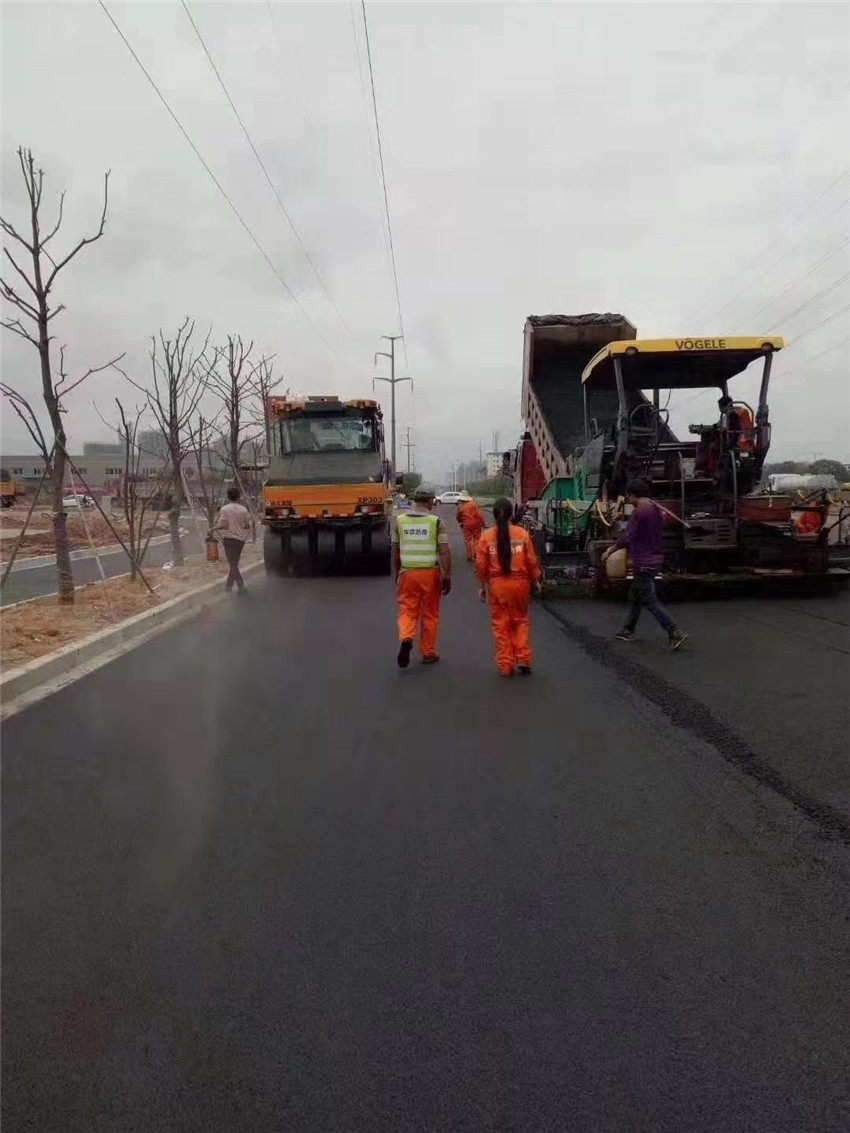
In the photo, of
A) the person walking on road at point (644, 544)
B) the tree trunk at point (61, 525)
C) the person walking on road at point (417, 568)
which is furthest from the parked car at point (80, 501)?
the person walking on road at point (644, 544)

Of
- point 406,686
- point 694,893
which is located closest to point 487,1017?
point 694,893

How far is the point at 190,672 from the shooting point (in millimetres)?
8453

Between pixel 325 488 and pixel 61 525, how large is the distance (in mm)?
6303

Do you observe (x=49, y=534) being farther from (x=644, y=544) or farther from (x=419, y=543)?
(x=644, y=544)

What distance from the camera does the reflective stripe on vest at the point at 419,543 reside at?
27.2 feet

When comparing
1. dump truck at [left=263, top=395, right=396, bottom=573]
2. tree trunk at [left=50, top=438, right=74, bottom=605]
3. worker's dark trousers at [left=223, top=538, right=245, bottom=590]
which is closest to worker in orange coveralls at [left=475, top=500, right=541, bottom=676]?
tree trunk at [left=50, top=438, right=74, bottom=605]

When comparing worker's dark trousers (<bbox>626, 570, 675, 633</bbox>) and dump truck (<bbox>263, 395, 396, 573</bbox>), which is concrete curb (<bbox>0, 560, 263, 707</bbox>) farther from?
worker's dark trousers (<bbox>626, 570, 675, 633</bbox>)

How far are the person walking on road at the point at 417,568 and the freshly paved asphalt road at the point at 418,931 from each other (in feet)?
6.67

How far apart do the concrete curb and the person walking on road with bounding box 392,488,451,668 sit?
3036mm

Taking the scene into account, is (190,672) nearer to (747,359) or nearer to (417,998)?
(417,998)

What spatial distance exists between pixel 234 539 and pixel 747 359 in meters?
7.95

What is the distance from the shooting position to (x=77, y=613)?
11.4 m

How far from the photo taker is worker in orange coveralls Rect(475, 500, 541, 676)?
779 cm

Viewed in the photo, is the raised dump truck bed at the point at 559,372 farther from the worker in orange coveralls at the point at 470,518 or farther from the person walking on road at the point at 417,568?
the person walking on road at the point at 417,568
